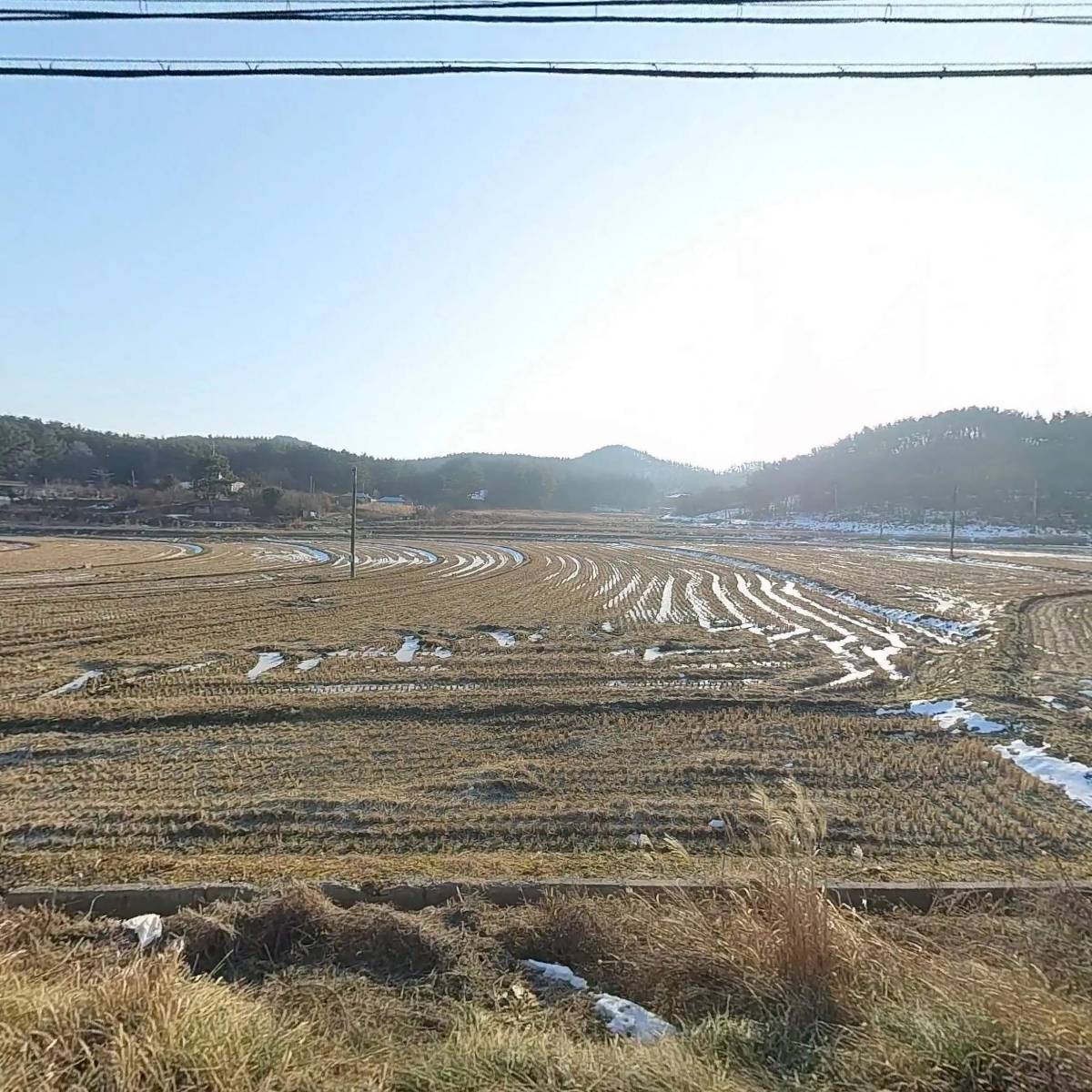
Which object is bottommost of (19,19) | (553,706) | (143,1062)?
(553,706)

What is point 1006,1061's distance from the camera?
95.2 inches

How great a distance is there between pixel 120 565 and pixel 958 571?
3804 centimetres

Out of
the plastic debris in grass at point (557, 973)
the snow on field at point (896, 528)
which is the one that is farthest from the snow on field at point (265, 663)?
the snow on field at point (896, 528)

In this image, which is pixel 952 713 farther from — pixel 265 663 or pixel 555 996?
pixel 265 663

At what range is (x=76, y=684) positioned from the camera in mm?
10602

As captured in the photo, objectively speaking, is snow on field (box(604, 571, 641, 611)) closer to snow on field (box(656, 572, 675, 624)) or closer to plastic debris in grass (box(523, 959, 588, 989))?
snow on field (box(656, 572, 675, 624))

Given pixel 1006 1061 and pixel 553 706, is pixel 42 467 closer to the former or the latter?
pixel 553 706

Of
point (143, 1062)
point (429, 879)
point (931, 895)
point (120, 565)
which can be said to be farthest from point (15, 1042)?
point (120, 565)

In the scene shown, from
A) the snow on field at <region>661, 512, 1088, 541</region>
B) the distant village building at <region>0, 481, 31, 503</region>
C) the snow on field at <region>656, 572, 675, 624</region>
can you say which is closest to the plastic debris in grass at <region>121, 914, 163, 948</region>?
the snow on field at <region>656, 572, 675, 624</region>

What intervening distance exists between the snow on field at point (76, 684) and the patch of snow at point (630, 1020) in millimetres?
9869

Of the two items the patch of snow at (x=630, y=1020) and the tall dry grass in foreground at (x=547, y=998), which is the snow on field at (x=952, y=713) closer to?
the tall dry grass in foreground at (x=547, y=998)

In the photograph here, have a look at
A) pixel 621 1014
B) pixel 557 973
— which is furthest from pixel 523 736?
pixel 621 1014

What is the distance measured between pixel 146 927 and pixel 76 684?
8389 mm

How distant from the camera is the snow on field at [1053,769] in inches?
262
